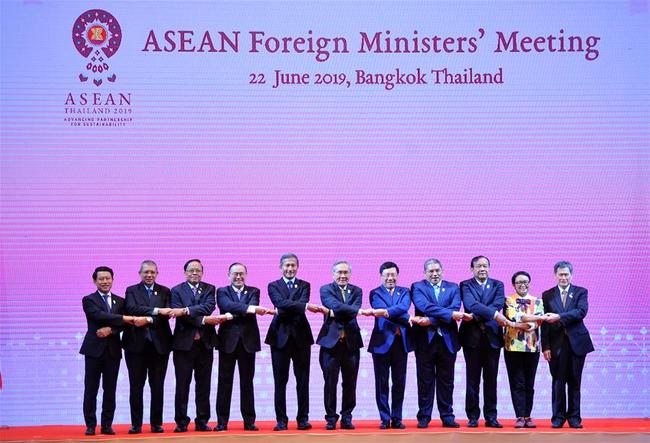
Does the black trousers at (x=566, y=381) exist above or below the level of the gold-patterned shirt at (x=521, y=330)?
below

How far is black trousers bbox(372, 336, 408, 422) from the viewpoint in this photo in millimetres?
6727

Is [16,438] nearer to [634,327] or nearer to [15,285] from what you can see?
[15,285]

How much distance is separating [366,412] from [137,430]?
1826 mm

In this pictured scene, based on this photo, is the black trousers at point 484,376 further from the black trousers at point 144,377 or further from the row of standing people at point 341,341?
the black trousers at point 144,377

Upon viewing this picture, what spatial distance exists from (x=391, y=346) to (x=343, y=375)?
1.31 feet

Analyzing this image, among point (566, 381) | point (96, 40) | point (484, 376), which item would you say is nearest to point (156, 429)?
point (484, 376)

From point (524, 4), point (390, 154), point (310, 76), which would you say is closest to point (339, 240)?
point (390, 154)

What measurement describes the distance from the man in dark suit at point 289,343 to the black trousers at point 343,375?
0.49ft

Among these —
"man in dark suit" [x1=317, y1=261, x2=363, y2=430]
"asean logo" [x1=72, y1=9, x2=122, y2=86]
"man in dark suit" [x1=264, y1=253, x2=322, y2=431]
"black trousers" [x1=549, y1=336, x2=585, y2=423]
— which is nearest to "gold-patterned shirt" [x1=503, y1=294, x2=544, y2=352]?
"black trousers" [x1=549, y1=336, x2=585, y2=423]

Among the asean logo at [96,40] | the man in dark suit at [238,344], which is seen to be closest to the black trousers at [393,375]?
the man in dark suit at [238,344]

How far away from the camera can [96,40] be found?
7559 mm

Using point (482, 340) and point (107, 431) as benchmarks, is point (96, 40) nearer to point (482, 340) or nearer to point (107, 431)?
point (107, 431)

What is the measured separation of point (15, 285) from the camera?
7.48 metres

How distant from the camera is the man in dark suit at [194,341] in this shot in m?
6.70
